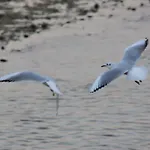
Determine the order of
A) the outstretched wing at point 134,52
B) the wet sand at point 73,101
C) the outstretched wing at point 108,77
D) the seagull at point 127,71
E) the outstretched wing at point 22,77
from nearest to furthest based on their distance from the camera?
the seagull at point 127,71, the outstretched wing at point 108,77, the outstretched wing at point 22,77, the outstretched wing at point 134,52, the wet sand at point 73,101

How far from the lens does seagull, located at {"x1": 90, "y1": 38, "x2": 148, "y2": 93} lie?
29.8 feet

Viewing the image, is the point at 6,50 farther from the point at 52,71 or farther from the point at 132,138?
the point at 132,138

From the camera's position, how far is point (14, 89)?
16.5m

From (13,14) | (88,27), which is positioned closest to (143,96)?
(88,27)

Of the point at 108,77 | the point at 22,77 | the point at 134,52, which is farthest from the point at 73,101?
the point at 108,77

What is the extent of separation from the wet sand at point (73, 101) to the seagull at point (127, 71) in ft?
7.22

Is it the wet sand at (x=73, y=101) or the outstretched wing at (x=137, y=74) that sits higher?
the wet sand at (x=73, y=101)

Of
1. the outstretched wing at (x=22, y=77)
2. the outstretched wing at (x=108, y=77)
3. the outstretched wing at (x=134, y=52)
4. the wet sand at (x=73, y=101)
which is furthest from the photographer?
the wet sand at (x=73, y=101)

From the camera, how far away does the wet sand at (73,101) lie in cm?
1277

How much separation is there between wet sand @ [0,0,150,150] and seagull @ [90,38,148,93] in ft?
7.22

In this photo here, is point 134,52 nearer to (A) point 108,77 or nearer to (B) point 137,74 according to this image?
(A) point 108,77

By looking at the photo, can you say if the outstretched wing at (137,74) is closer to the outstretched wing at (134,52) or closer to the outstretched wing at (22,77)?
the outstretched wing at (134,52)

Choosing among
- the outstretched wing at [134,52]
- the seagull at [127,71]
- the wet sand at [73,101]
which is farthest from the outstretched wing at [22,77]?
the wet sand at [73,101]

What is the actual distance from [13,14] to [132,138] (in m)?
14.4
